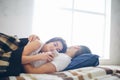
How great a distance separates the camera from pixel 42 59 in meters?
1.18

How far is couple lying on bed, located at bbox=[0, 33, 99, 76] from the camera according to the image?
1093 millimetres

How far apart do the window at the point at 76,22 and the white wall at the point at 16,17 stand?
126 mm

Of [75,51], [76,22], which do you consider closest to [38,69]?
[75,51]

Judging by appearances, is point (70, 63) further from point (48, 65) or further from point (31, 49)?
point (31, 49)

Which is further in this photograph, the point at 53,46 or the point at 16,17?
the point at 16,17

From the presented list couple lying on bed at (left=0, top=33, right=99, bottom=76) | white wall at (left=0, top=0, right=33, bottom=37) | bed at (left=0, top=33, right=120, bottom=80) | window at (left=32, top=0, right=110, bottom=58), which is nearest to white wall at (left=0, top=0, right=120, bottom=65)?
white wall at (left=0, top=0, right=33, bottom=37)

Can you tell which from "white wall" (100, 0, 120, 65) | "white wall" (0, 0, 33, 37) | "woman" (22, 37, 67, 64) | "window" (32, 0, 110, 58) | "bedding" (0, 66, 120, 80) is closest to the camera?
"bedding" (0, 66, 120, 80)

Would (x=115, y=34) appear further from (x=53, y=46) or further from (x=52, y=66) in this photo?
(x=52, y=66)

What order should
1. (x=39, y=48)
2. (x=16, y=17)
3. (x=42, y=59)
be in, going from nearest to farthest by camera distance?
(x=42, y=59) → (x=39, y=48) → (x=16, y=17)

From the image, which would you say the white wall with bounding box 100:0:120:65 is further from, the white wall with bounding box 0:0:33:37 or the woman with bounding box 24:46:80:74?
the woman with bounding box 24:46:80:74

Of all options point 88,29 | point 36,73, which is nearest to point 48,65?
point 36,73

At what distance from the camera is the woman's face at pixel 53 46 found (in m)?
1.39

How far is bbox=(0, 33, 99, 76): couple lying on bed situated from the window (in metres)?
0.91

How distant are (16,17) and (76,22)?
1029 millimetres
